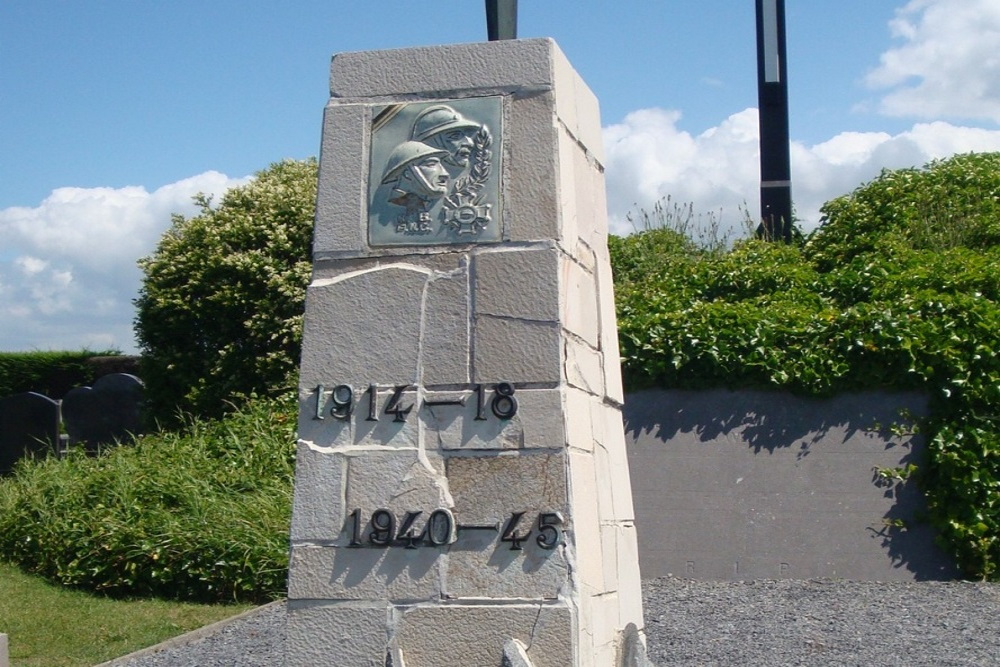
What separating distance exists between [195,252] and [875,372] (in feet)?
20.8

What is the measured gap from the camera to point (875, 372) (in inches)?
304

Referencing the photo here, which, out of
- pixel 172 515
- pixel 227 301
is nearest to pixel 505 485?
pixel 172 515

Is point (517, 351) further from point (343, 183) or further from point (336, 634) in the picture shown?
point (336, 634)

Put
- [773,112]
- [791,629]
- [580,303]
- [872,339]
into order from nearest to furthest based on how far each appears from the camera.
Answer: [580,303] < [791,629] < [872,339] < [773,112]

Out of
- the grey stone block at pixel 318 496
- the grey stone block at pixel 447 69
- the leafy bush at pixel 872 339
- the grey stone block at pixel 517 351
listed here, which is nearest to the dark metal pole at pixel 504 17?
the leafy bush at pixel 872 339

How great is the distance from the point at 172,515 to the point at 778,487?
4.20m

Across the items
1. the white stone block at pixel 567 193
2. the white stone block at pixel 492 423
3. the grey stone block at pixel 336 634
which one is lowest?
the grey stone block at pixel 336 634

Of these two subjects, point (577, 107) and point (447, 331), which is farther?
point (577, 107)

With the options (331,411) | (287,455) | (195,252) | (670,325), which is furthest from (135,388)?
(331,411)

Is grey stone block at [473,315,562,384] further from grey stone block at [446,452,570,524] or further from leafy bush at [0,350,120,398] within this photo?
leafy bush at [0,350,120,398]

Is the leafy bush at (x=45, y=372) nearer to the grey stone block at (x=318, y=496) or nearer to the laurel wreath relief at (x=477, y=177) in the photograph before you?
the grey stone block at (x=318, y=496)

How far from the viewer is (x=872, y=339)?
7758mm

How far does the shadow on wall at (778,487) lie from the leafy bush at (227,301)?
392 centimetres

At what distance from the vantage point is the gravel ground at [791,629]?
5867mm
